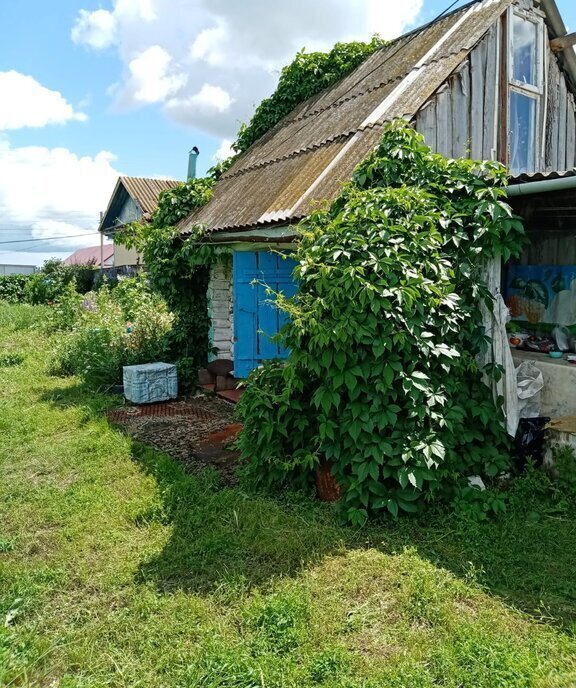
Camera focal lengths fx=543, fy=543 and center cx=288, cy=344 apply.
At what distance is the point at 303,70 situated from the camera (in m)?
10.7

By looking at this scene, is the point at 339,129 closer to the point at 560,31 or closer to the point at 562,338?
the point at 560,31

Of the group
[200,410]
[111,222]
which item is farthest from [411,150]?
[111,222]

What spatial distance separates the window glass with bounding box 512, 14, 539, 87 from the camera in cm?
732

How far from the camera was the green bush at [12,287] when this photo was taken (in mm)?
28544

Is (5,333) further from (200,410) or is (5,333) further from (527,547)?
(527,547)

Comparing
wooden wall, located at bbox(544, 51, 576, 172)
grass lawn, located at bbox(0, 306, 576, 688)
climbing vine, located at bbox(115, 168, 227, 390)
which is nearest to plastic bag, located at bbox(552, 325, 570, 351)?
grass lawn, located at bbox(0, 306, 576, 688)

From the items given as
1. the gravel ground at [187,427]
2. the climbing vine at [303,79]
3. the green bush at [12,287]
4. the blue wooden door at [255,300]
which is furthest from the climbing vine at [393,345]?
the green bush at [12,287]

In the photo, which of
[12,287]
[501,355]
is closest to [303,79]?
[501,355]

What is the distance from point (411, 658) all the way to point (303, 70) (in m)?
10.6

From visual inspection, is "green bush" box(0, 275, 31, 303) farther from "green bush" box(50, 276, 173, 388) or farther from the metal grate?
the metal grate

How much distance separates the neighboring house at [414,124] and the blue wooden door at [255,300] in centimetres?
1

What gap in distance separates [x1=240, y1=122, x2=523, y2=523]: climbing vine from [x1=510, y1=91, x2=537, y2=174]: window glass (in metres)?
3.33

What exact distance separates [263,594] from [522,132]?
7163mm

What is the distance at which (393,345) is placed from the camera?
13.5 feet
